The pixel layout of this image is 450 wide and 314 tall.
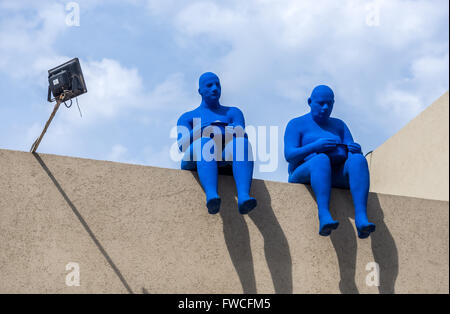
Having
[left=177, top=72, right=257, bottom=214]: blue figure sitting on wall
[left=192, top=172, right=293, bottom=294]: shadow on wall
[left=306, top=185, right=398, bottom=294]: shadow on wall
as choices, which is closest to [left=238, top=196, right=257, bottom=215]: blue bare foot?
[left=177, top=72, right=257, bottom=214]: blue figure sitting on wall

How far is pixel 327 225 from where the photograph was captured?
14.4ft

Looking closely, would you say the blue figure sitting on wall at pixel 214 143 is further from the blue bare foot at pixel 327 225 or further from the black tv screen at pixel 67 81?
the black tv screen at pixel 67 81

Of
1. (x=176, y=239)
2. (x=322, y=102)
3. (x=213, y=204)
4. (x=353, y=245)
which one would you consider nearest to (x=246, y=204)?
(x=213, y=204)

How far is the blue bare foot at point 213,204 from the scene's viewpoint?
4.30m

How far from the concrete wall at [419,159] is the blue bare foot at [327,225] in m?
2.09

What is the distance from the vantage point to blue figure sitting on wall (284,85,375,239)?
4.66 m

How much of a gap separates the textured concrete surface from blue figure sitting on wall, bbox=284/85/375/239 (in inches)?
7.1

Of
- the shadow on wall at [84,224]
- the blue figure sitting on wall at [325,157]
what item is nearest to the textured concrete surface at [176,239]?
the shadow on wall at [84,224]
